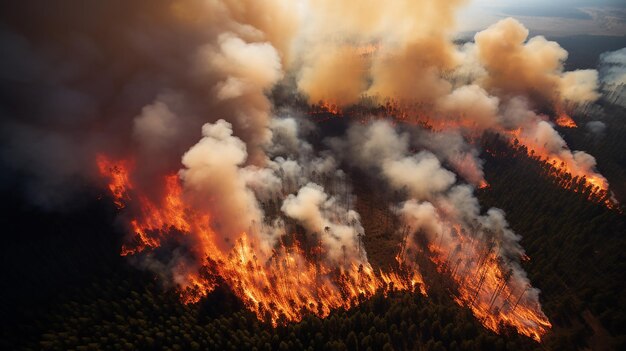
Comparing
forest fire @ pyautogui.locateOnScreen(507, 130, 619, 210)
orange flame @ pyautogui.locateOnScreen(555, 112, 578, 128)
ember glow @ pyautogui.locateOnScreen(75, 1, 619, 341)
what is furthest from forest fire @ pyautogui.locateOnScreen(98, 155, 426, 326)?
orange flame @ pyautogui.locateOnScreen(555, 112, 578, 128)

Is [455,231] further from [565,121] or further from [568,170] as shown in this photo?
[565,121]

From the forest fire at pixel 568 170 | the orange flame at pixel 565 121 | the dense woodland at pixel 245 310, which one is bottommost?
the dense woodland at pixel 245 310

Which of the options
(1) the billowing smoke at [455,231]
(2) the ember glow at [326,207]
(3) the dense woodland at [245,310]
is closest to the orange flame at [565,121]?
(2) the ember glow at [326,207]

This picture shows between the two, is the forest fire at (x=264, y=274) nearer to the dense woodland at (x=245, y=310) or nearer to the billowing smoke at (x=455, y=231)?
the dense woodland at (x=245, y=310)

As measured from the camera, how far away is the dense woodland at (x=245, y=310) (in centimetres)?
5700

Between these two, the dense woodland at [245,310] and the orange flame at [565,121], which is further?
the orange flame at [565,121]

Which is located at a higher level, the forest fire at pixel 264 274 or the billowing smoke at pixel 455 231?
the billowing smoke at pixel 455 231

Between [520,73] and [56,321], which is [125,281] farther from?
[520,73]

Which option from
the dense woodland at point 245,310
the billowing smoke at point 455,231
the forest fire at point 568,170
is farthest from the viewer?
the forest fire at point 568,170

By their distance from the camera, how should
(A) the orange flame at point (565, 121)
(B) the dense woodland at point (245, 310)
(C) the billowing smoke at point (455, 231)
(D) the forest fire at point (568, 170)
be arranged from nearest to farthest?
(B) the dense woodland at point (245, 310), (C) the billowing smoke at point (455, 231), (D) the forest fire at point (568, 170), (A) the orange flame at point (565, 121)

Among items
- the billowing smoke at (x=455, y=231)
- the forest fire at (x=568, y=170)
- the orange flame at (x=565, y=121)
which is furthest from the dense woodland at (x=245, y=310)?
the orange flame at (x=565, y=121)

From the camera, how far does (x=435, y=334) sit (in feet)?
196

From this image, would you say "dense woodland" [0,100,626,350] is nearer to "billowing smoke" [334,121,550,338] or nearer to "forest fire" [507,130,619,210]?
"billowing smoke" [334,121,550,338]

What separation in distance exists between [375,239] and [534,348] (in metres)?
34.9
